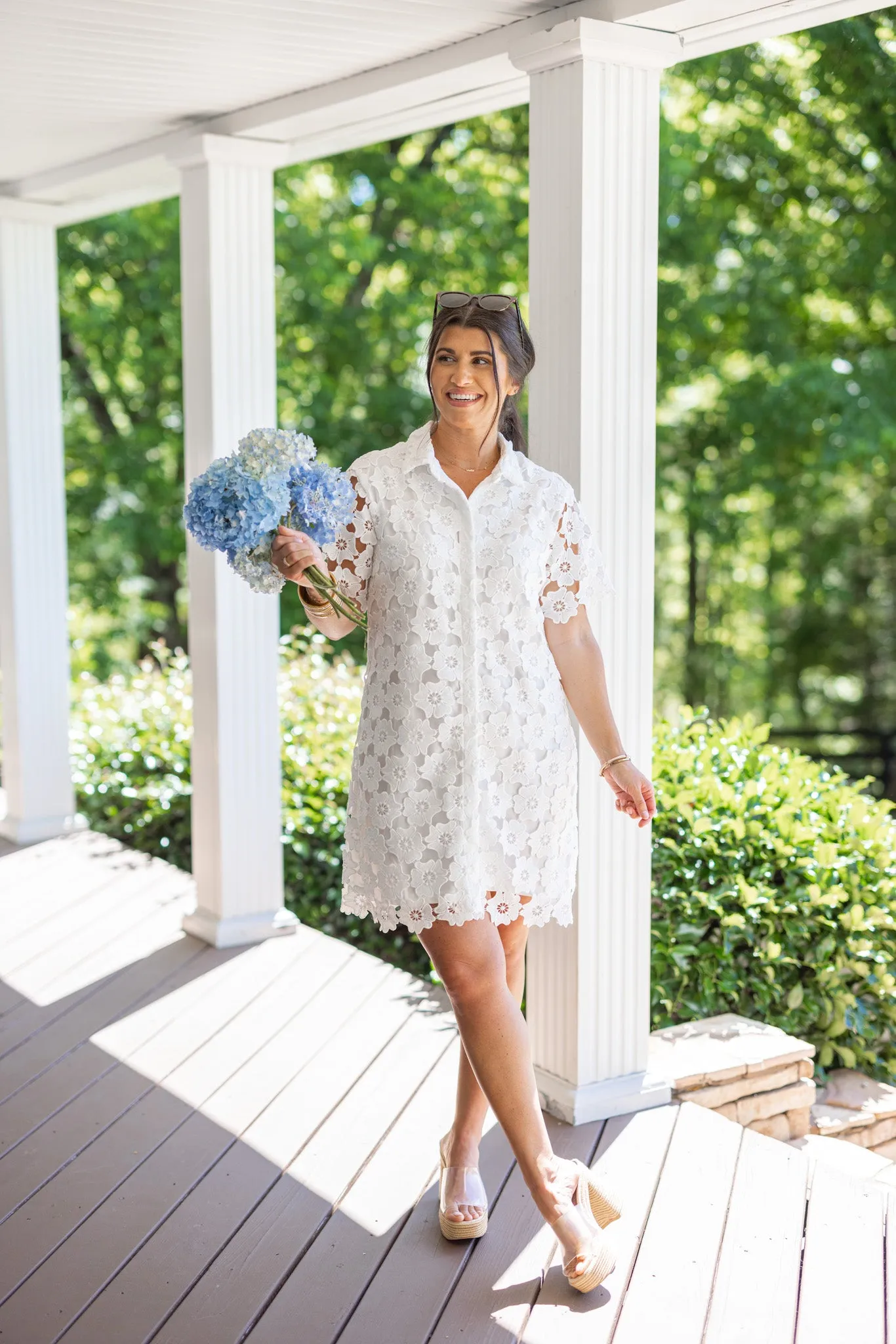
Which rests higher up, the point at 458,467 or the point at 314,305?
the point at 314,305

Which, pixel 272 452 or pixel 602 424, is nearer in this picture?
pixel 272 452

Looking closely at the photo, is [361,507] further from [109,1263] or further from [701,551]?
[701,551]

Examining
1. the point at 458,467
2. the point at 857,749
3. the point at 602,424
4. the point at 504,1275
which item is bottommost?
the point at 857,749

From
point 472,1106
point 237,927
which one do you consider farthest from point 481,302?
point 237,927

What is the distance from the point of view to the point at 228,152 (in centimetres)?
457

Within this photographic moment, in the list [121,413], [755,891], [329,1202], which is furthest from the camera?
[121,413]

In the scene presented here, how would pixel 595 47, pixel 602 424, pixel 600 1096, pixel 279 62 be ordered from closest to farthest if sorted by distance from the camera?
pixel 595 47, pixel 602 424, pixel 600 1096, pixel 279 62

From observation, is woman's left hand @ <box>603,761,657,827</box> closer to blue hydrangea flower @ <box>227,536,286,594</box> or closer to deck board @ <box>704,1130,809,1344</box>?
blue hydrangea flower @ <box>227,536,286,594</box>

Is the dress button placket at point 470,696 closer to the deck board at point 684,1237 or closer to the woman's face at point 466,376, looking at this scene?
the woman's face at point 466,376

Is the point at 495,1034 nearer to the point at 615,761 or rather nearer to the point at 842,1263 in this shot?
the point at 615,761

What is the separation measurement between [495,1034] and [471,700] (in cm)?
63

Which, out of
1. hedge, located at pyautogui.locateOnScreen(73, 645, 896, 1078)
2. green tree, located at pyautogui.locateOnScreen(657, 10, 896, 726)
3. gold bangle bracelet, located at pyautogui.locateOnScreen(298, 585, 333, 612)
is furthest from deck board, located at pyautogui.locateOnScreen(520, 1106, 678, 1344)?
green tree, located at pyautogui.locateOnScreen(657, 10, 896, 726)

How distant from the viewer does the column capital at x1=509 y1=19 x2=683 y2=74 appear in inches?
124

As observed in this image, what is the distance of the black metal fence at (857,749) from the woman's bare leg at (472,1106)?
145 inches
